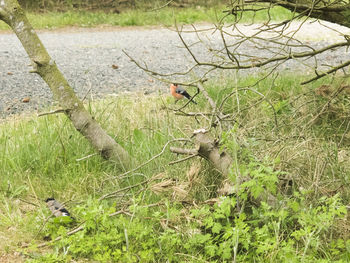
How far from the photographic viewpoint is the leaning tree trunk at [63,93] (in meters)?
3.46

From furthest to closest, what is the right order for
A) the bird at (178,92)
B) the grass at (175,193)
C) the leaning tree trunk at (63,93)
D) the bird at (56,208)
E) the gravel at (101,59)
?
the gravel at (101,59)
the bird at (178,92)
the leaning tree trunk at (63,93)
the bird at (56,208)
the grass at (175,193)

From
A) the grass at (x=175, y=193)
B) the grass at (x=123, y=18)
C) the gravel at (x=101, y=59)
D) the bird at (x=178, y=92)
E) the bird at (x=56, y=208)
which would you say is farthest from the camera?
the grass at (x=123, y=18)

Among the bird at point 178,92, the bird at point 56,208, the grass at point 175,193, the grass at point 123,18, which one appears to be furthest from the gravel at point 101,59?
the bird at point 56,208

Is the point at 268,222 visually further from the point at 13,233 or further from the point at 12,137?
the point at 12,137

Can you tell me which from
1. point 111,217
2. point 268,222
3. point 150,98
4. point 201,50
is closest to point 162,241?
point 111,217

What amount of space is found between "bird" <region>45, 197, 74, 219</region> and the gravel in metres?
1.22

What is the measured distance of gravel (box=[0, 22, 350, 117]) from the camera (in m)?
6.35

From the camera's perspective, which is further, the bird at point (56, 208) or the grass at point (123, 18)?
the grass at point (123, 18)

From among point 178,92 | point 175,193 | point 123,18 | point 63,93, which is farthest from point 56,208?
point 123,18

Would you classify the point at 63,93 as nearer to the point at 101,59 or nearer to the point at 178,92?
the point at 178,92

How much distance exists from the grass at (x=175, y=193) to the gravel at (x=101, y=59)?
77 centimetres

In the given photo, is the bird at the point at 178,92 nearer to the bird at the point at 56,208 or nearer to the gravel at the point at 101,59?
the gravel at the point at 101,59

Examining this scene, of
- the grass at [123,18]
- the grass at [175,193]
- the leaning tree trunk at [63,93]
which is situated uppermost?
the leaning tree trunk at [63,93]

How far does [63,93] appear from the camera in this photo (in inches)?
138
